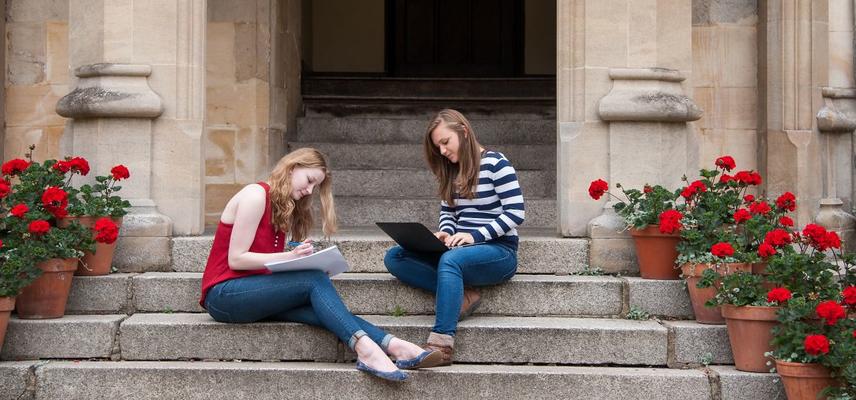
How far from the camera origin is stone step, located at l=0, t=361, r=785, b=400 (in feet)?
15.9

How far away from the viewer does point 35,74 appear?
7.37 m

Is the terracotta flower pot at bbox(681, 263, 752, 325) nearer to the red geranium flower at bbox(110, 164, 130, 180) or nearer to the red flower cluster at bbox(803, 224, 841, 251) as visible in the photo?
the red flower cluster at bbox(803, 224, 841, 251)

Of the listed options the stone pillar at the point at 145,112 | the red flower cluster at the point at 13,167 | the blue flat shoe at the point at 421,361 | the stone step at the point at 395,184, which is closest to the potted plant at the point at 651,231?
the blue flat shoe at the point at 421,361

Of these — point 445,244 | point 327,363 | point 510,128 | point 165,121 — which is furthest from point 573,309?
point 510,128

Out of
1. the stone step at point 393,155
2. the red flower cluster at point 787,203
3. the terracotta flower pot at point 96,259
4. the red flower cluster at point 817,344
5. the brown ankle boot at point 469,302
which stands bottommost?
the red flower cluster at point 817,344

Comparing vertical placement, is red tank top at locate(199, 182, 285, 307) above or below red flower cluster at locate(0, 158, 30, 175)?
below

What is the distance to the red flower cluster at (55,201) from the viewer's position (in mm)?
5242

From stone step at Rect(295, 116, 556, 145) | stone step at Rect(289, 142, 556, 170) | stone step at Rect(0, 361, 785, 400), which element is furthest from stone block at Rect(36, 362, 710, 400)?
stone step at Rect(295, 116, 556, 145)

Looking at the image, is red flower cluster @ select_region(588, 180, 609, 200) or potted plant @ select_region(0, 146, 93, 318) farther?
red flower cluster @ select_region(588, 180, 609, 200)

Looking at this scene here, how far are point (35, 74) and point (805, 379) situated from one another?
549cm

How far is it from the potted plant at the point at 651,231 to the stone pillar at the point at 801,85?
1736mm

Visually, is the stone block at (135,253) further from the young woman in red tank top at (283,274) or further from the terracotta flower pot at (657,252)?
the terracotta flower pot at (657,252)

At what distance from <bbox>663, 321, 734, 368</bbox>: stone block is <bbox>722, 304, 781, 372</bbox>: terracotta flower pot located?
0.15 m

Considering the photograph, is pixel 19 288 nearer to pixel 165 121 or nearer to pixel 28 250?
pixel 28 250
